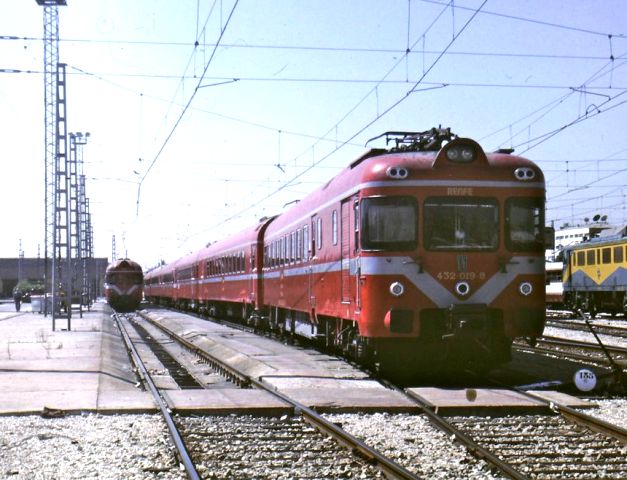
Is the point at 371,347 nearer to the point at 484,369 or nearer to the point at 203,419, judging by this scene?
the point at 484,369

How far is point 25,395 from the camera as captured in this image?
12.0 meters

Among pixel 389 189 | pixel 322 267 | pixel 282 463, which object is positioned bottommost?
pixel 282 463

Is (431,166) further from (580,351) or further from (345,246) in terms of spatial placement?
(580,351)

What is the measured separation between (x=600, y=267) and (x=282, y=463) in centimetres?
3089

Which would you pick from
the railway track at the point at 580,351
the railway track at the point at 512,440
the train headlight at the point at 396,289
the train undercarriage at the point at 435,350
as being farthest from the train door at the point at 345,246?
the railway track at the point at 580,351

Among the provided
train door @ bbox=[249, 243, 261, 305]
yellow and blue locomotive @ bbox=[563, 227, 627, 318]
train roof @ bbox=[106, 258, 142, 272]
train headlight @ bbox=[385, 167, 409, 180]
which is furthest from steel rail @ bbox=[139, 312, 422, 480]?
train roof @ bbox=[106, 258, 142, 272]

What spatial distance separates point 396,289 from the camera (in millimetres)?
12805

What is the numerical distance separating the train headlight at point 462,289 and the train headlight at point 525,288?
2.72ft

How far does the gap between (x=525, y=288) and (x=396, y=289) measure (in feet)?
6.40

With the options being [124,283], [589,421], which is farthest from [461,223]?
[124,283]

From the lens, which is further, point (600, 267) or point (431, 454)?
point (600, 267)

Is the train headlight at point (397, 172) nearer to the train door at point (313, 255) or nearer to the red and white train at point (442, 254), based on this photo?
the red and white train at point (442, 254)

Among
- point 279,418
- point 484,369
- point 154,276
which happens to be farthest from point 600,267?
point 154,276

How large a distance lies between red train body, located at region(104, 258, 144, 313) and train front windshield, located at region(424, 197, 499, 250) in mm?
42372
